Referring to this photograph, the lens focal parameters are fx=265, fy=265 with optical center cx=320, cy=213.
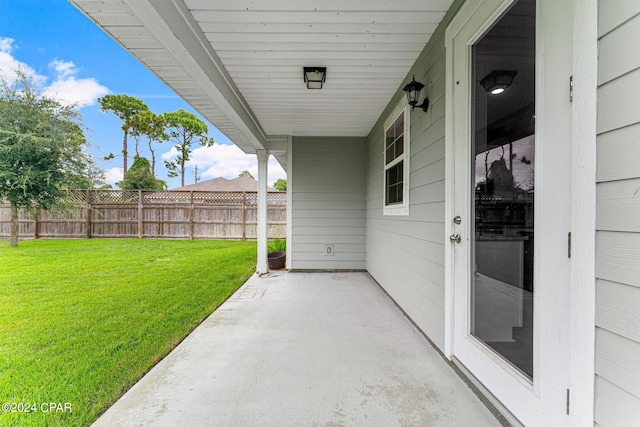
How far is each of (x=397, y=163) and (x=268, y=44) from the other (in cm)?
185

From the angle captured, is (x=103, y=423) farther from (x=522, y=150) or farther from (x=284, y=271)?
(x=284, y=271)

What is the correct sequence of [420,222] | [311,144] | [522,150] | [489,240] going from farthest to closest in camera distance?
[311,144] < [420,222] < [489,240] < [522,150]

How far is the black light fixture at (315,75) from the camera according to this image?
2.60m

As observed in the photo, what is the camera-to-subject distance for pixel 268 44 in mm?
2250

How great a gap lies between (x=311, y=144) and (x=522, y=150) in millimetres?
3927

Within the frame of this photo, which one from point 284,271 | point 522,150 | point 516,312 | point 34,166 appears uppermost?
point 34,166

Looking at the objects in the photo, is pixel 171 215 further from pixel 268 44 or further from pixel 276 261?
pixel 268 44

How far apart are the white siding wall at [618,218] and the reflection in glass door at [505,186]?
0.37 m

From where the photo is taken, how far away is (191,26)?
6.13 feet

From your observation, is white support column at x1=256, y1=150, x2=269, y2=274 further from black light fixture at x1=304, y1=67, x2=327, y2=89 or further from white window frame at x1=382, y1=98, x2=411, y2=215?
black light fixture at x1=304, y1=67, x2=327, y2=89

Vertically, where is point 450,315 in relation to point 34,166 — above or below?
below

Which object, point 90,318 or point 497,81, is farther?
point 90,318

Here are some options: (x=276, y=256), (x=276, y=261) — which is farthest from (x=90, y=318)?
(x=276, y=256)

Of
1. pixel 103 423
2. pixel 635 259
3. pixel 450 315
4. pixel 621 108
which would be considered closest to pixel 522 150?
pixel 621 108
